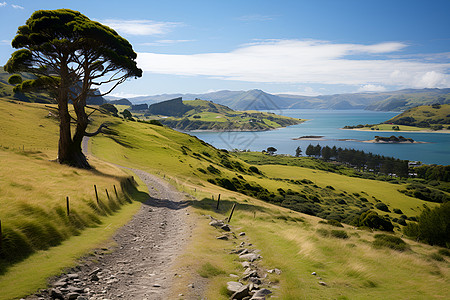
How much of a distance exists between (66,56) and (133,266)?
29343mm

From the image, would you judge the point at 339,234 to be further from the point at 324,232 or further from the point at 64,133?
the point at 64,133

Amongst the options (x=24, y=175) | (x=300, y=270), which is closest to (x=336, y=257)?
(x=300, y=270)

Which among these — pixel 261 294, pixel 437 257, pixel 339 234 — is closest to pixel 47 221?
pixel 261 294

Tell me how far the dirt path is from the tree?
18.2 metres

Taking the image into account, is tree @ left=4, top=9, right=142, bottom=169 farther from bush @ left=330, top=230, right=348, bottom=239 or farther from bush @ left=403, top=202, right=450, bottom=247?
bush @ left=403, top=202, right=450, bottom=247

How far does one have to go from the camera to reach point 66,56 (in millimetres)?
31297

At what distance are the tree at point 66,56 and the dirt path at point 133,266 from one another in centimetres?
1825

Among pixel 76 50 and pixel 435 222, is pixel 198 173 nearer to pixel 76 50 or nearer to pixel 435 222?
pixel 76 50

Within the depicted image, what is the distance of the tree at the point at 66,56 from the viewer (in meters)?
28.7

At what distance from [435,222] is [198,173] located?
1820 inches

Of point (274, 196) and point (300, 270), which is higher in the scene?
point (300, 270)

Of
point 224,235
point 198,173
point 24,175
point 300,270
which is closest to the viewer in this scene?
point 300,270

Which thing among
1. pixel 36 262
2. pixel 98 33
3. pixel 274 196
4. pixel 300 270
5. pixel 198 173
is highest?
pixel 98 33

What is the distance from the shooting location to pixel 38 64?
31.5m
